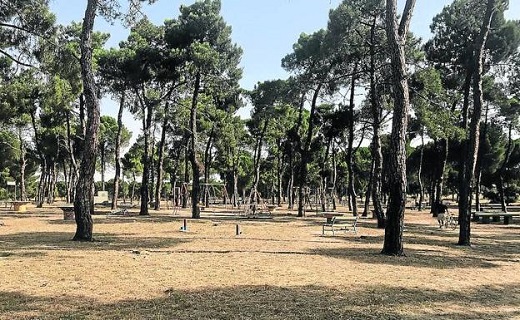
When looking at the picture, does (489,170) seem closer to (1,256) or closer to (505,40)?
(505,40)

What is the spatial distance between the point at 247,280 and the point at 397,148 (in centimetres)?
550

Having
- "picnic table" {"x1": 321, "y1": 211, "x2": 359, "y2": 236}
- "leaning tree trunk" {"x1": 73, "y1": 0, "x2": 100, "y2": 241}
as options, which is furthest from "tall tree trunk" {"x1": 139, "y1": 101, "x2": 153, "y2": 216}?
"leaning tree trunk" {"x1": 73, "y1": 0, "x2": 100, "y2": 241}

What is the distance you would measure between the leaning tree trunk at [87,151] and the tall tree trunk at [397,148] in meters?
7.82

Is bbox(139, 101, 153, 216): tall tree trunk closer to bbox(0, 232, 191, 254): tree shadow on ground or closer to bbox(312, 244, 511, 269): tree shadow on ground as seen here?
bbox(0, 232, 191, 254): tree shadow on ground

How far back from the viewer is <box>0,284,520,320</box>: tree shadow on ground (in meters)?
5.63

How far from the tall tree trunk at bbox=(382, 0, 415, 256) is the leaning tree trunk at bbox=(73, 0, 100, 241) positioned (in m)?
7.82

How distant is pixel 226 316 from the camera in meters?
5.62

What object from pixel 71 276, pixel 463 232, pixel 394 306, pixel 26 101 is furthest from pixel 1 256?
pixel 26 101

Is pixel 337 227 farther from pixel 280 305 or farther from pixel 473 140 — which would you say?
pixel 280 305

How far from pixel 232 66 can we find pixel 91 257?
61.5ft

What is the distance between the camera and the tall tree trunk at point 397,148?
37.1 feet

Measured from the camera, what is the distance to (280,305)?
20.3 feet

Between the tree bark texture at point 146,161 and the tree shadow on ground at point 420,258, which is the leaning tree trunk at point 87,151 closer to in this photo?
the tree shadow on ground at point 420,258

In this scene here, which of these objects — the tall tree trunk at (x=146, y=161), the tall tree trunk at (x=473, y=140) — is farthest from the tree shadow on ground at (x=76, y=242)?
the tall tree trunk at (x=146, y=161)
